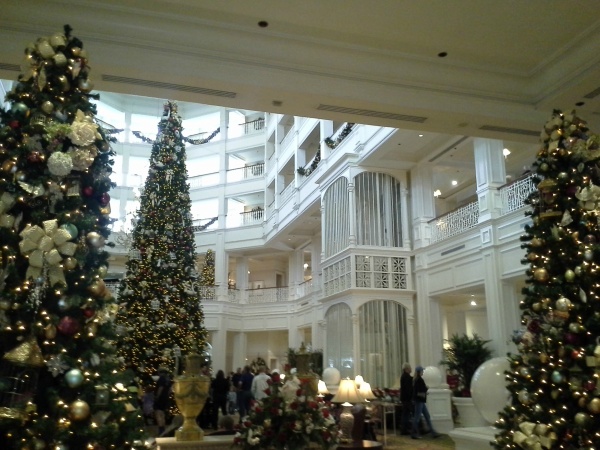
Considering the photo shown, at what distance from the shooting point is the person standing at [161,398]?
1029cm

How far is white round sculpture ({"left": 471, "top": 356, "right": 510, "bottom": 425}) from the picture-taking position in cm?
546

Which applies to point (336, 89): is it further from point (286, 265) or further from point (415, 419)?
point (286, 265)

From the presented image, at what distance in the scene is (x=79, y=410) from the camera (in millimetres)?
3426

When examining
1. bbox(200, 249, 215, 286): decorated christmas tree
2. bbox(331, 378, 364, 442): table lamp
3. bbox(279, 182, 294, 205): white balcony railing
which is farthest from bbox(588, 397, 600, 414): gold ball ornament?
bbox(200, 249, 215, 286): decorated christmas tree

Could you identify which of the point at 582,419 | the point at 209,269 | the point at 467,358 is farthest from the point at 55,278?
the point at 209,269

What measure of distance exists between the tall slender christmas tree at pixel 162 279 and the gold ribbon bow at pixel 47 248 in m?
7.74

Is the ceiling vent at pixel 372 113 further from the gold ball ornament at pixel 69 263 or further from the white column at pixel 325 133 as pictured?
the white column at pixel 325 133

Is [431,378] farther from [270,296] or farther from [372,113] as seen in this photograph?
[270,296]

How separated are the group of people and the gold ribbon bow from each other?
26.4ft

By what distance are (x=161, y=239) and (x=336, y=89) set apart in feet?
21.9

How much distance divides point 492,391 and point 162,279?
819cm

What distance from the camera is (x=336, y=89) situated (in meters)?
7.04

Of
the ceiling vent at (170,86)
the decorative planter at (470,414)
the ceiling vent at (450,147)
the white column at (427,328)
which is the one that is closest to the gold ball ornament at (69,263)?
the ceiling vent at (170,86)

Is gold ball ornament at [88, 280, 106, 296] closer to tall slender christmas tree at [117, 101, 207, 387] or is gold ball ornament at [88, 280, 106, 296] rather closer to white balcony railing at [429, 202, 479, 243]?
tall slender christmas tree at [117, 101, 207, 387]
